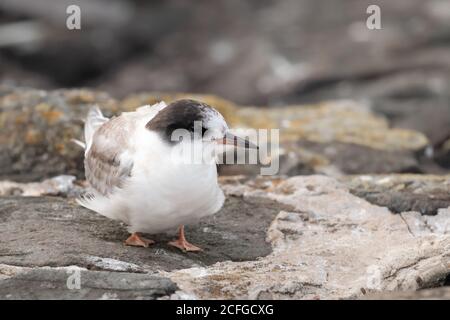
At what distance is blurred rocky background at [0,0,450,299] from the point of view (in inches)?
167

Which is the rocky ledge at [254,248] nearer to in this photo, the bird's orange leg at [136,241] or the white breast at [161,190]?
the bird's orange leg at [136,241]

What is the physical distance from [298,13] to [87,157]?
398 inches

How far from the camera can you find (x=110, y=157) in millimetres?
4922

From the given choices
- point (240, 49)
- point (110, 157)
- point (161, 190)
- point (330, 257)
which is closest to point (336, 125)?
point (330, 257)

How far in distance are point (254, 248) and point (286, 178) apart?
1.33 metres

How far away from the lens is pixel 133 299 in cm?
381

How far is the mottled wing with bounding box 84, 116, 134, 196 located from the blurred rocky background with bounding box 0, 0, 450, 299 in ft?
1.02

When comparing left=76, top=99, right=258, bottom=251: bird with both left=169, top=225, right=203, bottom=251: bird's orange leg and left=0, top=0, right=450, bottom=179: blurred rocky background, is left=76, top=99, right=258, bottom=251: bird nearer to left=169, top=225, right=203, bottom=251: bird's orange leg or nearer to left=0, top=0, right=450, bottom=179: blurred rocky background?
left=169, top=225, right=203, bottom=251: bird's orange leg

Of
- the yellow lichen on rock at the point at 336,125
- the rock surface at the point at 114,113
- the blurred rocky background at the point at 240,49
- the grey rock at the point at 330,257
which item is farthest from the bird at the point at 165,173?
the blurred rocky background at the point at 240,49

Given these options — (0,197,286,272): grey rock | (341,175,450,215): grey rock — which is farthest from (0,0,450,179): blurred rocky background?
(0,197,286,272): grey rock

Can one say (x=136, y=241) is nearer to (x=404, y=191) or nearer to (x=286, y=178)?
(x=286, y=178)
